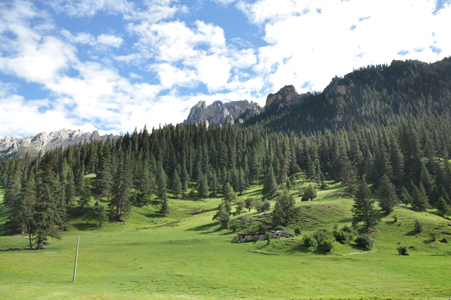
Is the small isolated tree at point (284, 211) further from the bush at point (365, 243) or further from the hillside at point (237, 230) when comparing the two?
the bush at point (365, 243)

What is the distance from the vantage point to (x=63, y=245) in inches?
2276

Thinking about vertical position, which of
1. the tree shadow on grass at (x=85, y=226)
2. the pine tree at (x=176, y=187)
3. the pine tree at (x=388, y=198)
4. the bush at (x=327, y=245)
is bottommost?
the bush at (x=327, y=245)

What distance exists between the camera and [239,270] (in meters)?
34.6

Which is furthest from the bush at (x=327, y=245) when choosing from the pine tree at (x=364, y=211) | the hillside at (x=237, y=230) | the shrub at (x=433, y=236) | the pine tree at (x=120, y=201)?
the pine tree at (x=120, y=201)

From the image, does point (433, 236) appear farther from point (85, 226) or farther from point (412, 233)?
point (85, 226)

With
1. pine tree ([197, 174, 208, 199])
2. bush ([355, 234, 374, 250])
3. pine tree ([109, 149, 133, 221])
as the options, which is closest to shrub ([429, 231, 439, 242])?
bush ([355, 234, 374, 250])

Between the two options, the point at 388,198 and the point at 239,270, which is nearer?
the point at 239,270

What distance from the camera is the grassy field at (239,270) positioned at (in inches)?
902

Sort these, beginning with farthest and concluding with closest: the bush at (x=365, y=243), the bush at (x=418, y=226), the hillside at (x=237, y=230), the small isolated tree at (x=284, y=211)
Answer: the small isolated tree at (x=284, y=211) → the bush at (x=418, y=226) → the bush at (x=365, y=243) → the hillside at (x=237, y=230)

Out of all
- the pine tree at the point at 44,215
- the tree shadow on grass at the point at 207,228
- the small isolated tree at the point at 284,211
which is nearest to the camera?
the pine tree at the point at 44,215

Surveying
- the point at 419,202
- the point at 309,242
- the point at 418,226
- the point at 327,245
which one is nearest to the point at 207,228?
the point at 309,242

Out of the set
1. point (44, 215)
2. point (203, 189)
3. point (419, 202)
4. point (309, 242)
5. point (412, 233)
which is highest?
point (44, 215)

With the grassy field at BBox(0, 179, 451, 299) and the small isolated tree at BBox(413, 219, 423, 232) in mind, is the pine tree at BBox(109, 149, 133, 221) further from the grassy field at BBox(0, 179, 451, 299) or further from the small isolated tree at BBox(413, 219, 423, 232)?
the small isolated tree at BBox(413, 219, 423, 232)

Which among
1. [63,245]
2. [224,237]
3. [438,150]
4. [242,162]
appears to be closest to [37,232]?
[63,245]
